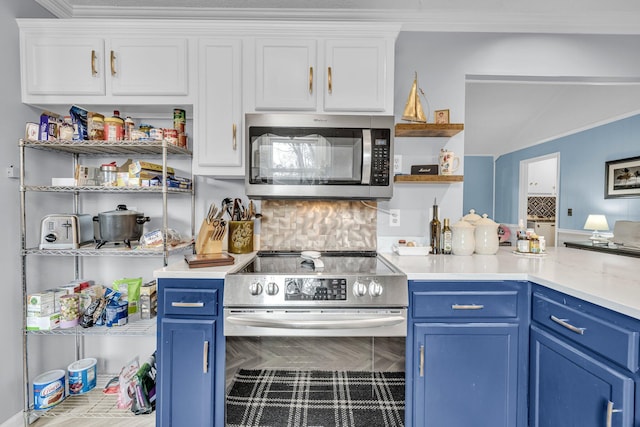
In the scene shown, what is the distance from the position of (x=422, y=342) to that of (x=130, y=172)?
6.04ft

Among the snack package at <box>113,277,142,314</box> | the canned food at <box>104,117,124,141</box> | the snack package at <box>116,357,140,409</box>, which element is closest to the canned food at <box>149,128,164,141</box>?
the canned food at <box>104,117,124,141</box>

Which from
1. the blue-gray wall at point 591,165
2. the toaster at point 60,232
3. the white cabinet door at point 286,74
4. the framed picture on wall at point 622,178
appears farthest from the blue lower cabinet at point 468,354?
the blue-gray wall at point 591,165

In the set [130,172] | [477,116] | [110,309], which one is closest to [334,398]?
[110,309]

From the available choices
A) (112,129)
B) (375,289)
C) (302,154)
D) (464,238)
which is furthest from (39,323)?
(464,238)

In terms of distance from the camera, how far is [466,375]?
143cm

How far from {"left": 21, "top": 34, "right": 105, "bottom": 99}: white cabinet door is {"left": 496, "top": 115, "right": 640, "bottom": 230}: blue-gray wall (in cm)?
639

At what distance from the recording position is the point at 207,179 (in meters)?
2.16

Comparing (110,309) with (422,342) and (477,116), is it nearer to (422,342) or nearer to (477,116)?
(422,342)

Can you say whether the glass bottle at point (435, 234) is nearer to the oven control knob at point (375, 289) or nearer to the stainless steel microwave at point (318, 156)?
the stainless steel microwave at point (318, 156)

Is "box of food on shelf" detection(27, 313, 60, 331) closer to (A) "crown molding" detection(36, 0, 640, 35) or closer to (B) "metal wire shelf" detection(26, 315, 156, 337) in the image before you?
(B) "metal wire shelf" detection(26, 315, 156, 337)

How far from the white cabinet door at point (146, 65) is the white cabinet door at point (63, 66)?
0.25 ft

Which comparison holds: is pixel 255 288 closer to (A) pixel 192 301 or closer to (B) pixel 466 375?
(A) pixel 192 301

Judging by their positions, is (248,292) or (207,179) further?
(207,179)

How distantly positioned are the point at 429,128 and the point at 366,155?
535 millimetres
